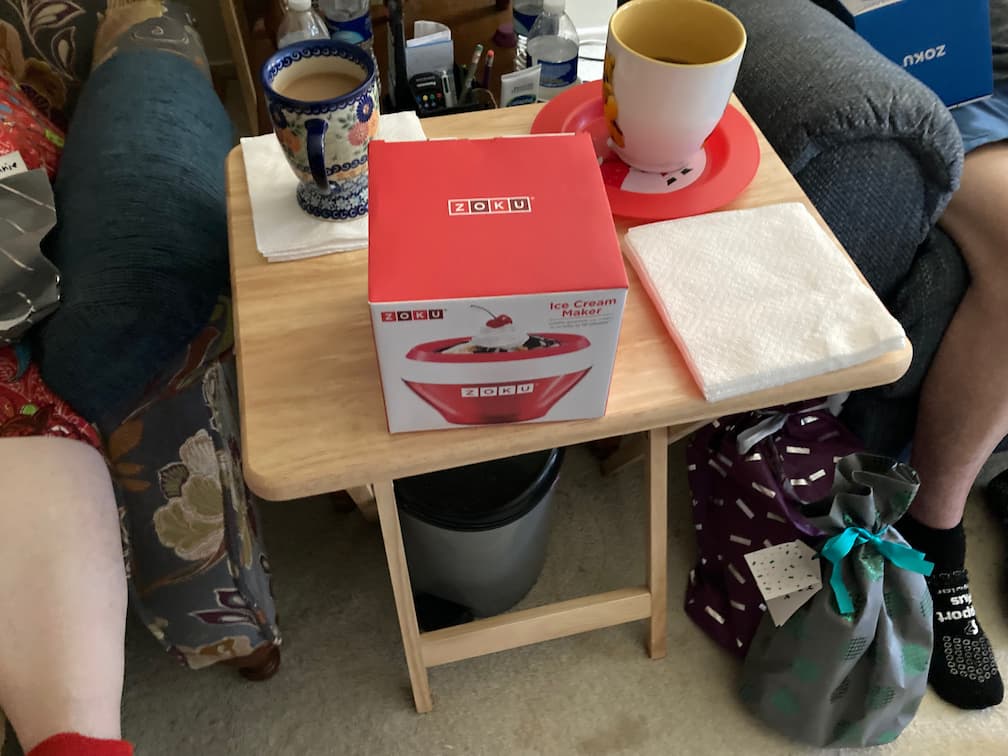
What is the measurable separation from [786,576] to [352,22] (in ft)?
3.14

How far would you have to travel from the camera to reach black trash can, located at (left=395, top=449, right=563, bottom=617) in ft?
3.46

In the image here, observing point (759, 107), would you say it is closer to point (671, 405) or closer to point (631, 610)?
point (671, 405)

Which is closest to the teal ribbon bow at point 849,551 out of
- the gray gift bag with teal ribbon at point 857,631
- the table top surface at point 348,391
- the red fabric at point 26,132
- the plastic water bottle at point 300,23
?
the gray gift bag with teal ribbon at point 857,631

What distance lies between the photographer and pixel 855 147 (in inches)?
37.7

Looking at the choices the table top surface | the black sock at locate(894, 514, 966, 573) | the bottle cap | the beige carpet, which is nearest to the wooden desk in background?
the bottle cap

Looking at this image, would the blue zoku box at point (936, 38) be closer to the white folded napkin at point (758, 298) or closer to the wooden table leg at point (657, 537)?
the white folded napkin at point (758, 298)

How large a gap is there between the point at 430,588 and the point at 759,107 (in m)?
0.77

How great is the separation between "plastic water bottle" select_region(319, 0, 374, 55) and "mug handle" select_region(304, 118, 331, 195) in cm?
51

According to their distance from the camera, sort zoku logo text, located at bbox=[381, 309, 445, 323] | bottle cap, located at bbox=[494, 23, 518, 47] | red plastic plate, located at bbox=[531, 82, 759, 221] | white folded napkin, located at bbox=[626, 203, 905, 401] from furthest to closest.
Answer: bottle cap, located at bbox=[494, 23, 518, 47] → red plastic plate, located at bbox=[531, 82, 759, 221] → white folded napkin, located at bbox=[626, 203, 905, 401] → zoku logo text, located at bbox=[381, 309, 445, 323]

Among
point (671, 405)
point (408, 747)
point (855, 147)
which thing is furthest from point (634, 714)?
point (855, 147)

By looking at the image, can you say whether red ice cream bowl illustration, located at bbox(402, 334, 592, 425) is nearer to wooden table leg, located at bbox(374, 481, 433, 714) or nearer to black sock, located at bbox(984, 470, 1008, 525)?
wooden table leg, located at bbox(374, 481, 433, 714)

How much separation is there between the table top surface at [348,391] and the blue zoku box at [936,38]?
604 millimetres

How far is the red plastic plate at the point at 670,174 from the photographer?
0.84 meters

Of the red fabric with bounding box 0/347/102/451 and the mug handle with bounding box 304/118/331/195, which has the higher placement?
the mug handle with bounding box 304/118/331/195
